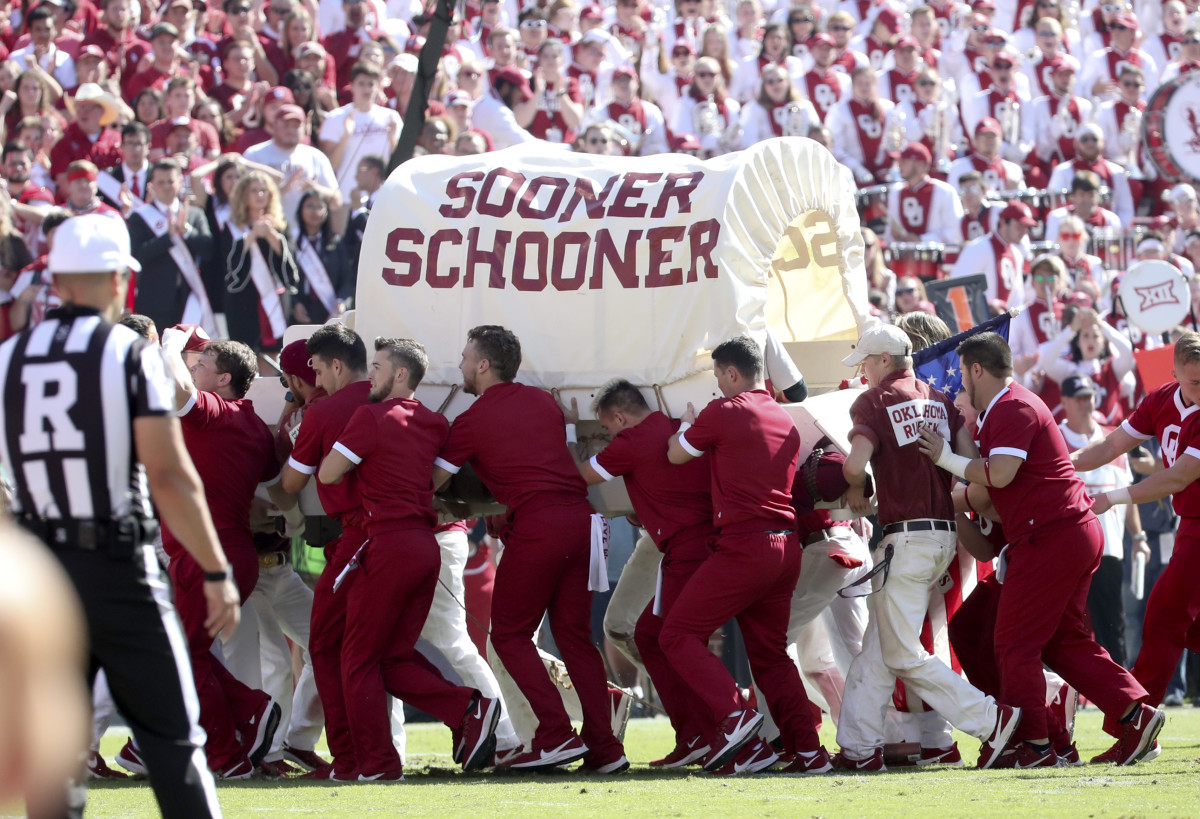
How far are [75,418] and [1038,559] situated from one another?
4469mm

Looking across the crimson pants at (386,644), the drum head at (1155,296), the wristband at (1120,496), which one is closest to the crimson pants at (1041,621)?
the wristband at (1120,496)

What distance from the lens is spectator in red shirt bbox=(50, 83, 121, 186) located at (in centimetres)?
1386

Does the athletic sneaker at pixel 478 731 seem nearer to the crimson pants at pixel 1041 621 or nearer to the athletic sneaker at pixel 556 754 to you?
the athletic sneaker at pixel 556 754

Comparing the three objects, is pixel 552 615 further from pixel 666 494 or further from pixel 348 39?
pixel 348 39

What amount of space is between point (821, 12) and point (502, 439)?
1611 cm

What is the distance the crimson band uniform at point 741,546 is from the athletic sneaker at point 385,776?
1.31 meters

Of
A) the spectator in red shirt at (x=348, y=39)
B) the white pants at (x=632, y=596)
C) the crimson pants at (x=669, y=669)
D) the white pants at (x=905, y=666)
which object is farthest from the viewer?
the spectator in red shirt at (x=348, y=39)

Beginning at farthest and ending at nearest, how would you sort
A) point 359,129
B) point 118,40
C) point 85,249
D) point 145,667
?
point 118,40 < point 359,129 < point 85,249 < point 145,667

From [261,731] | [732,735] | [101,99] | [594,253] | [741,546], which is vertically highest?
[101,99]

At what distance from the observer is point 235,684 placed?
8.08m

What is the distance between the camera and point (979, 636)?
8422 mm

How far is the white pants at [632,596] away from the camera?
8.82 m

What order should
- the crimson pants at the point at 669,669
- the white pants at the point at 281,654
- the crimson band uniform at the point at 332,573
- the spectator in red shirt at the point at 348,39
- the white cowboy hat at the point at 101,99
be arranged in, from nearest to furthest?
the crimson band uniform at the point at 332,573 → the crimson pants at the point at 669,669 → the white pants at the point at 281,654 → the white cowboy hat at the point at 101,99 → the spectator in red shirt at the point at 348,39

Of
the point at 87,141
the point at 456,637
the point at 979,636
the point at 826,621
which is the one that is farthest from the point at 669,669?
the point at 87,141
